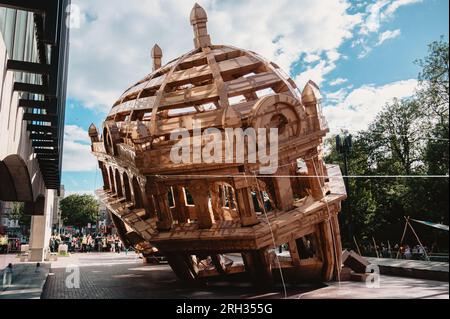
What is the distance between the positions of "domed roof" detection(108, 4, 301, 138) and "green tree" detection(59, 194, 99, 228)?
54030 mm

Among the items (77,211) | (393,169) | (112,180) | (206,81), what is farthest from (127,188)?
(77,211)

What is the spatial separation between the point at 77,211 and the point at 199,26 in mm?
57474

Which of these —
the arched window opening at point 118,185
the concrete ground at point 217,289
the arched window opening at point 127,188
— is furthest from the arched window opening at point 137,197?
the concrete ground at point 217,289

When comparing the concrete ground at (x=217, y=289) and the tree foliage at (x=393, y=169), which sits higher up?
the tree foliage at (x=393, y=169)

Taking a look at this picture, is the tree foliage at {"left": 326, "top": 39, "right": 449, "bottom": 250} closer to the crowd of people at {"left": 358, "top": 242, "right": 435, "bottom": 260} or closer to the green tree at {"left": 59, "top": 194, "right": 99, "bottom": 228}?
the crowd of people at {"left": 358, "top": 242, "right": 435, "bottom": 260}

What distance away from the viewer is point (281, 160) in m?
11.3

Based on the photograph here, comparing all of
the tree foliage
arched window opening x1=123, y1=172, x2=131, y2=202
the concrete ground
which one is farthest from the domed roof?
the tree foliage

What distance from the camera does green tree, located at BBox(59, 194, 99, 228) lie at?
211ft

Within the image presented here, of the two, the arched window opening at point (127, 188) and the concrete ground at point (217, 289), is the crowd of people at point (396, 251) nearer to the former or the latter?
the concrete ground at point (217, 289)

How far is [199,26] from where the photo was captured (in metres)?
15.6

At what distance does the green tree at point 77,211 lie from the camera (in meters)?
64.4

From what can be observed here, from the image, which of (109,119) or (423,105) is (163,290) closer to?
(109,119)

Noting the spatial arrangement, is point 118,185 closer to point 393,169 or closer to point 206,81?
point 206,81

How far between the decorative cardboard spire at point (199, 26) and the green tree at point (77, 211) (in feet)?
181
